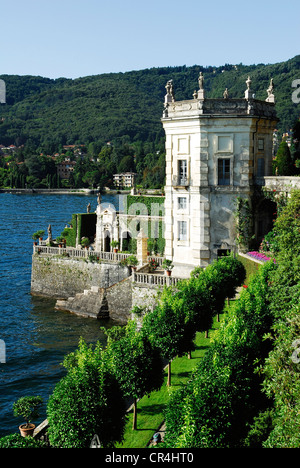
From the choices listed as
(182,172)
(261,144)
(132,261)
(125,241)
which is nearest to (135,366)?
(182,172)

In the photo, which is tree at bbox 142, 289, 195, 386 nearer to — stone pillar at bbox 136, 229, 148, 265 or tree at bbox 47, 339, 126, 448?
tree at bbox 47, 339, 126, 448

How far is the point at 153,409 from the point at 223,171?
20.6 meters

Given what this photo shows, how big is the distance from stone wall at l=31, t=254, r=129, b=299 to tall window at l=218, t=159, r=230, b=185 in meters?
11.2

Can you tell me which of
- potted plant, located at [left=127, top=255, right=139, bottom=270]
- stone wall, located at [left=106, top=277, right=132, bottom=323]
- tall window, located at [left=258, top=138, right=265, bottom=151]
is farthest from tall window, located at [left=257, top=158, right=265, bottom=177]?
stone wall, located at [left=106, top=277, right=132, bottom=323]

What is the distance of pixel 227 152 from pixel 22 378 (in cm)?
2079

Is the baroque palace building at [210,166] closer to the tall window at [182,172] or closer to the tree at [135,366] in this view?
the tall window at [182,172]

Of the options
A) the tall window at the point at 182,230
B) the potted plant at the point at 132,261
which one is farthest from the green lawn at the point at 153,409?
the potted plant at the point at 132,261

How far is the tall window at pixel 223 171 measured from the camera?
38625mm

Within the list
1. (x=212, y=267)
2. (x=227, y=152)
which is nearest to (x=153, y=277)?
(x=212, y=267)

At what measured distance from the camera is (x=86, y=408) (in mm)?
16219

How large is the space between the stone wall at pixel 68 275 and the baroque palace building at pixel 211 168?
6.55 meters

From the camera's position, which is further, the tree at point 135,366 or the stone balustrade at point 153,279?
the stone balustrade at point 153,279

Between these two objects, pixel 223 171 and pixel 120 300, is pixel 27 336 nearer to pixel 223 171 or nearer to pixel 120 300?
pixel 120 300
